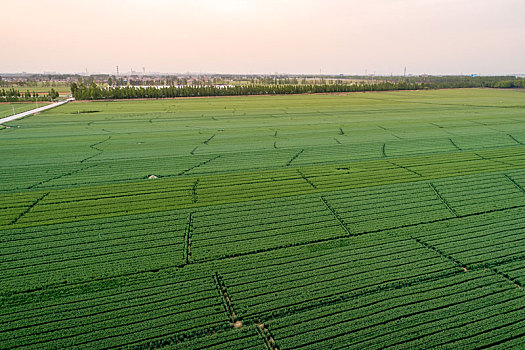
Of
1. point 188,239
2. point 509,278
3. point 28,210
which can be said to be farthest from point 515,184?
point 28,210

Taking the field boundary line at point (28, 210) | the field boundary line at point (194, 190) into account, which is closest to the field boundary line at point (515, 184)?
the field boundary line at point (194, 190)

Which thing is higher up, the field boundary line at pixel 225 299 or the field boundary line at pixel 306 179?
the field boundary line at pixel 306 179

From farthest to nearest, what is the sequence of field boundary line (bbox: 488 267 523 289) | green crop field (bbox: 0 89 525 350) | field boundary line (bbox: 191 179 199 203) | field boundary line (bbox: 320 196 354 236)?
field boundary line (bbox: 191 179 199 203), field boundary line (bbox: 320 196 354 236), field boundary line (bbox: 488 267 523 289), green crop field (bbox: 0 89 525 350)

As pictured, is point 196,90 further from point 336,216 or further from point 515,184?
point 515,184

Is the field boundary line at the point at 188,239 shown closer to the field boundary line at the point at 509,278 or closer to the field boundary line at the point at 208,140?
the field boundary line at the point at 509,278

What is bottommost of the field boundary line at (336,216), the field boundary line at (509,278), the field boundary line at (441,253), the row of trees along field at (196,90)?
the field boundary line at (509,278)

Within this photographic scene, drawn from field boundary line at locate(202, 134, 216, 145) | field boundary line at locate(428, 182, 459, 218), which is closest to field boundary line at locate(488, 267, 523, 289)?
field boundary line at locate(428, 182, 459, 218)

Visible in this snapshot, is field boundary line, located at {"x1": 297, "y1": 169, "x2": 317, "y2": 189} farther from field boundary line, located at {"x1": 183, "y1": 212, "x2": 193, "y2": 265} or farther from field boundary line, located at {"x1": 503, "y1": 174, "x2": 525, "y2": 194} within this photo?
field boundary line, located at {"x1": 503, "y1": 174, "x2": 525, "y2": 194}

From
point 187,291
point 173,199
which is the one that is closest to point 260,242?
point 187,291
